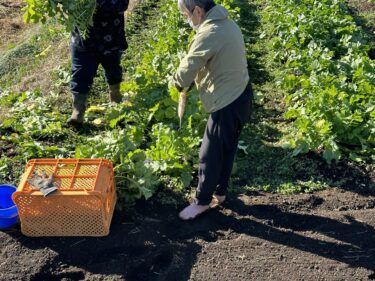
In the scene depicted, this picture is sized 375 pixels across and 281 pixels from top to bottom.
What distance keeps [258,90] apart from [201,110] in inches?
56.2

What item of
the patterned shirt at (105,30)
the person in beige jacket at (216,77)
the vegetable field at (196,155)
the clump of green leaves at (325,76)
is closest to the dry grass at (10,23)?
the vegetable field at (196,155)

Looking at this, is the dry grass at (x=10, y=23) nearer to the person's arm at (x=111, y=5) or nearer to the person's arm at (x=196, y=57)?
the person's arm at (x=111, y=5)

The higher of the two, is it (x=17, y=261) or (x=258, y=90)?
(x=258, y=90)

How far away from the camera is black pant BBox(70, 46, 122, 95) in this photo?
17.5 ft

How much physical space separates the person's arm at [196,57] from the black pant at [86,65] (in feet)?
6.22

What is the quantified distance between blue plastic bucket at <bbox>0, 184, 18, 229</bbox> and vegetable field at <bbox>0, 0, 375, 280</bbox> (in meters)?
0.10

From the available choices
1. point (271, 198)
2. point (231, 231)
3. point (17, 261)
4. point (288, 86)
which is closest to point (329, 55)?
point (288, 86)

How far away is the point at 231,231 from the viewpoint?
427 centimetres

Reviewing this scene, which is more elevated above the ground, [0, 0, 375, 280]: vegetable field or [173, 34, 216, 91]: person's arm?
[173, 34, 216, 91]: person's arm

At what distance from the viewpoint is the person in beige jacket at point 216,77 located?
355 cm

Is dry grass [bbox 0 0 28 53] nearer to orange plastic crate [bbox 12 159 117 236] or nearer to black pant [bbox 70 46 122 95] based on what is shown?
black pant [bbox 70 46 122 95]

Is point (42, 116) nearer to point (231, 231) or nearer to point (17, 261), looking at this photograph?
point (17, 261)

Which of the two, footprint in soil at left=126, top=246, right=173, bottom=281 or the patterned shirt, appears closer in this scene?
footprint in soil at left=126, top=246, right=173, bottom=281

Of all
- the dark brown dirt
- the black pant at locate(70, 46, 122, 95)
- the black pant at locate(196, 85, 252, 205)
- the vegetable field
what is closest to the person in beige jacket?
the black pant at locate(196, 85, 252, 205)
